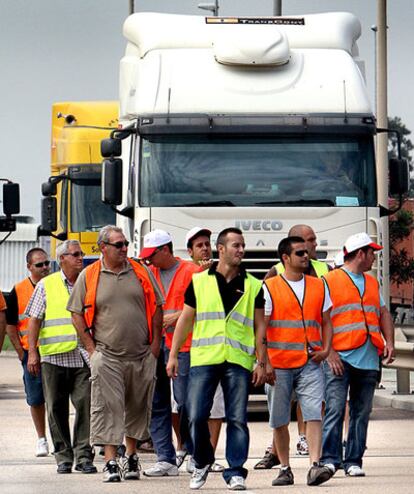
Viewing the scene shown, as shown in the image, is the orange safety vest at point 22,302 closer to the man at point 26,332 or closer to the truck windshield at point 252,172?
the man at point 26,332

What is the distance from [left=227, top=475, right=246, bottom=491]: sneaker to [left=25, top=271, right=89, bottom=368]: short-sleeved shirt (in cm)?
242

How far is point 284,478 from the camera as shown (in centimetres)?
1240

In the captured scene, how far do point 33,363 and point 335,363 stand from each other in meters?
2.84

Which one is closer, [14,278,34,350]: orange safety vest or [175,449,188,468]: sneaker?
[175,449,188,468]: sneaker

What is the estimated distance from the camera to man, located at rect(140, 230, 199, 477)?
13484mm

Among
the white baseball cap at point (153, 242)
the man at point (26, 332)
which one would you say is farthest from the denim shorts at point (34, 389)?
the white baseball cap at point (153, 242)

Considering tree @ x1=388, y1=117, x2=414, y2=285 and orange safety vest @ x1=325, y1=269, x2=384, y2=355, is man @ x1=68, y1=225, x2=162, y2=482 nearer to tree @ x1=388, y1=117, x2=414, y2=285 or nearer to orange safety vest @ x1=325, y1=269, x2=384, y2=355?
orange safety vest @ x1=325, y1=269, x2=384, y2=355

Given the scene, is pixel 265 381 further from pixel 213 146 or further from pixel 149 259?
pixel 213 146

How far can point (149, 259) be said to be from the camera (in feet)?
45.7

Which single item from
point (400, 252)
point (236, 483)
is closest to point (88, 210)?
point (236, 483)

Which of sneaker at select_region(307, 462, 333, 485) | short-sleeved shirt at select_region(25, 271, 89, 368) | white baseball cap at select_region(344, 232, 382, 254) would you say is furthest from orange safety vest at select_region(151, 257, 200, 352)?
sneaker at select_region(307, 462, 333, 485)

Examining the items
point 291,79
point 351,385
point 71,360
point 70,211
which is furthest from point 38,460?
point 70,211

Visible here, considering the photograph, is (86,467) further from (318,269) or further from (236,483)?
(318,269)

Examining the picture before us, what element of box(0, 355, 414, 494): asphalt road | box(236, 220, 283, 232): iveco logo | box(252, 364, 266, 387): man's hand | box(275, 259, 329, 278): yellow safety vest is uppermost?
box(236, 220, 283, 232): iveco logo
